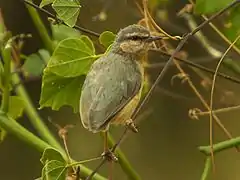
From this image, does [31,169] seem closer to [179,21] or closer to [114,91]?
[179,21]

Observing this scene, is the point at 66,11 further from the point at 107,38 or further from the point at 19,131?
the point at 19,131

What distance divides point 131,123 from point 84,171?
0.23 meters

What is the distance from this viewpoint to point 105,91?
1.16 metres

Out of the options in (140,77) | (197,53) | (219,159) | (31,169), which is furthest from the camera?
(31,169)

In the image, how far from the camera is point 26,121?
3012 millimetres

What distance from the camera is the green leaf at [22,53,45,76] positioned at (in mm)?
1663

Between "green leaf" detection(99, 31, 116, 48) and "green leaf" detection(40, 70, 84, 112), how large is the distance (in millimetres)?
67

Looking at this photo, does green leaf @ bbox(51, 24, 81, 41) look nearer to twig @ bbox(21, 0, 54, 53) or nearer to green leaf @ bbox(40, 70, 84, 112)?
twig @ bbox(21, 0, 54, 53)

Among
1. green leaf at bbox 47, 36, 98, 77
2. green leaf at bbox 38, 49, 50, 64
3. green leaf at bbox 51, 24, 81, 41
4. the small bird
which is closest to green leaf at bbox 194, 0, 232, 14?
the small bird

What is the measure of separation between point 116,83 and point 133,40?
12 cm

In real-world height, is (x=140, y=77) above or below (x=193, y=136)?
above

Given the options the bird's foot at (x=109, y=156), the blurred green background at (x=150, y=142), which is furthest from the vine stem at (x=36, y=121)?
the blurred green background at (x=150, y=142)

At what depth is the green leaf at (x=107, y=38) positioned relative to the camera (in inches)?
47.2

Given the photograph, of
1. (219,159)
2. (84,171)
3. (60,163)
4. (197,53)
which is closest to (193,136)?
(219,159)
